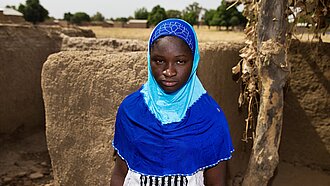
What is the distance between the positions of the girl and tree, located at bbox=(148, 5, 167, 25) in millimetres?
36060

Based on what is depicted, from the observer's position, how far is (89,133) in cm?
242

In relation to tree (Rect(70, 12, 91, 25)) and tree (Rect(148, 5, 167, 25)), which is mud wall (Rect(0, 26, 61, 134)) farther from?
tree (Rect(70, 12, 91, 25))

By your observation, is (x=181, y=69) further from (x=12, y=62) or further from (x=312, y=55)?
(x=12, y=62)

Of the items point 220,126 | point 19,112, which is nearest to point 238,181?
point 220,126

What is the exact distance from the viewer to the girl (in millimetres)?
1234

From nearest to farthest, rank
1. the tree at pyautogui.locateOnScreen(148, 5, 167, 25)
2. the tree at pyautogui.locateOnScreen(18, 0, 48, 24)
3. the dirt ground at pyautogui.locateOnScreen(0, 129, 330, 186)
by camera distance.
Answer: the dirt ground at pyautogui.locateOnScreen(0, 129, 330, 186) → the tree at pyautogui.locateOnScreen(18, 0, 48, 24) → the tree at pyautogui.locateOnScreen(148, 5, 167, 25)

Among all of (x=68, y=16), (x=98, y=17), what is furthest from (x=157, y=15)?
(x=98, y=17)

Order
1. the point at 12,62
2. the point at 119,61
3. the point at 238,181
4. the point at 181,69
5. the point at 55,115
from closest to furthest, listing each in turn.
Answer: the point at 181,69, the point at 119,61, the point at 55,115, the point at 238,181, the point at 12,62

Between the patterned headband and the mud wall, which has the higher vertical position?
the patterned headband

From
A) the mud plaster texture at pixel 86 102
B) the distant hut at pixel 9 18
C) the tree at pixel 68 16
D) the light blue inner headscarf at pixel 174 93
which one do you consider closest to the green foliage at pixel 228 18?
the tree at pixel 68 16

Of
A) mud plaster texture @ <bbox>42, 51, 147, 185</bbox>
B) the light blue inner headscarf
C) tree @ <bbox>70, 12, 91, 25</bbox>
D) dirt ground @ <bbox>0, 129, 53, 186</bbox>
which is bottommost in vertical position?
dirt ground @ <bbox>0, 129, 53, 186</bbox>

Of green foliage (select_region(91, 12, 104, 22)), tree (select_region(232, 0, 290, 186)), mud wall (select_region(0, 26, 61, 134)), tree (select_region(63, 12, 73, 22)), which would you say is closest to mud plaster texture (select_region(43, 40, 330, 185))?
tree (select_region(232, 0, 290, 186))

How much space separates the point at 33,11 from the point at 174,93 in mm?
33331

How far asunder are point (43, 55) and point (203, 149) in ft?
12.8
